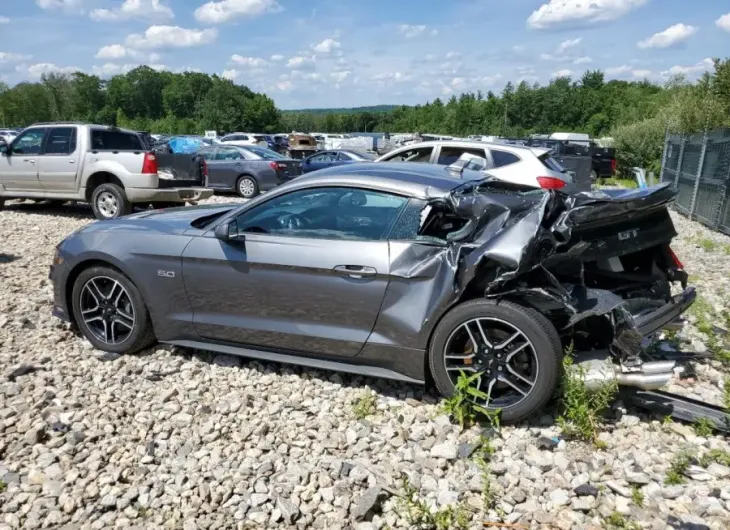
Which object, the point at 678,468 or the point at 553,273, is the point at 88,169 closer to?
the point at 553,273

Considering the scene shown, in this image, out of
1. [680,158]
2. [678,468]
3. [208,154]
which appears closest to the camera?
[678,468]

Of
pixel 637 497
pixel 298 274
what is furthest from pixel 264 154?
pixel 637 497

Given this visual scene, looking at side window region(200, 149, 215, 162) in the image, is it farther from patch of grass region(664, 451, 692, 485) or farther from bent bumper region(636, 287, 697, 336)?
patch of grass region(664, 451, 692, 485)

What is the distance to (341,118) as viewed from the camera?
456ft

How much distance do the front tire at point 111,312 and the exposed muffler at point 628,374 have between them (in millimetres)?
3181

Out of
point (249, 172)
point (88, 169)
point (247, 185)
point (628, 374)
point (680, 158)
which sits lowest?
point (247, 185)

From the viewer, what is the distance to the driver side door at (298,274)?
3842mm

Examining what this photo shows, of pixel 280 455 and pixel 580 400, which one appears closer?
pixel 280 455

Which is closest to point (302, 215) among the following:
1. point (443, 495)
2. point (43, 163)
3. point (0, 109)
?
point (443, 495)

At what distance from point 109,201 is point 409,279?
8.94m

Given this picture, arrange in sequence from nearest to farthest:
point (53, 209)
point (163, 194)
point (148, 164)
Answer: point (148, 164)
point (163, 194)
point (53, 209)

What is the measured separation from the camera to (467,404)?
3.68 m

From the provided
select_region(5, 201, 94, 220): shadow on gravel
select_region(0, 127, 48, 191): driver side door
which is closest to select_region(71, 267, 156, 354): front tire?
select_region(5, 201, 94, 220): shadow on gravel

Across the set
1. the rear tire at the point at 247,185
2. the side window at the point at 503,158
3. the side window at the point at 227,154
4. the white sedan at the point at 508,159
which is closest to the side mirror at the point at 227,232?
the white sedan at the point at 508,159
